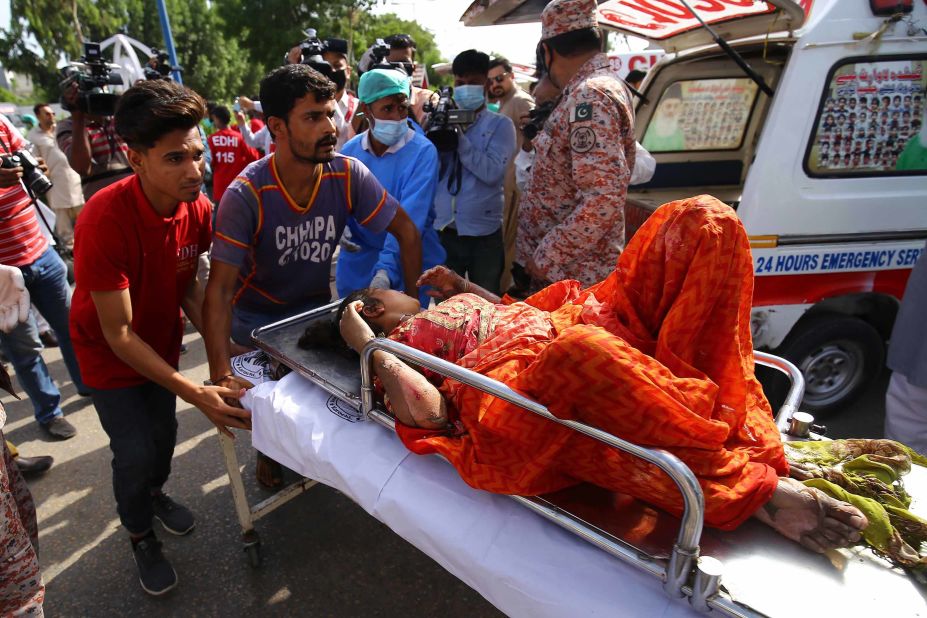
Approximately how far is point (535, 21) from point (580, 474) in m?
3.36

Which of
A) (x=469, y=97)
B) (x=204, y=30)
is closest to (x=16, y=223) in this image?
(x=469, y=97)

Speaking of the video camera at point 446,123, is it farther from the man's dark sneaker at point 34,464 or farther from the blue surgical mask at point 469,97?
the man's dark sneaker at point 34,464

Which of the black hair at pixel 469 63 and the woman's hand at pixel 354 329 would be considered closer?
the woman's hand at pixel 354 329

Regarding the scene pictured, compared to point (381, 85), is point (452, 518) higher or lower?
lower

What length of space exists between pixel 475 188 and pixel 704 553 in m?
2.55

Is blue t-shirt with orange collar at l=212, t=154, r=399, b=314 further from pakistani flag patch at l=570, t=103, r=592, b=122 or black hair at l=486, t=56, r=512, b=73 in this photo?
black hair at l=486, t=56, r=512, b=73

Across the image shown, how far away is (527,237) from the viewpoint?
2.70 meters

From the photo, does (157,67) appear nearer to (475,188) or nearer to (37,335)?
(37,335)

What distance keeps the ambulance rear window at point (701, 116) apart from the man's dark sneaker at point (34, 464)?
4.18 m

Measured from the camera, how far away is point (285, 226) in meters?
2.17

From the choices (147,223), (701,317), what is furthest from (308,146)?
(701,317)

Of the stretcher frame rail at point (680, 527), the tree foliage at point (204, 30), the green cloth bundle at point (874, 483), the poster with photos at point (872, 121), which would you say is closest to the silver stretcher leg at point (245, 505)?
the stretcher frame rail at point (680, 527)

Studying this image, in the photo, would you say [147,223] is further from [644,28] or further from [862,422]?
[862,422]

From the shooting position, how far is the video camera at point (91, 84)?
3584mm
